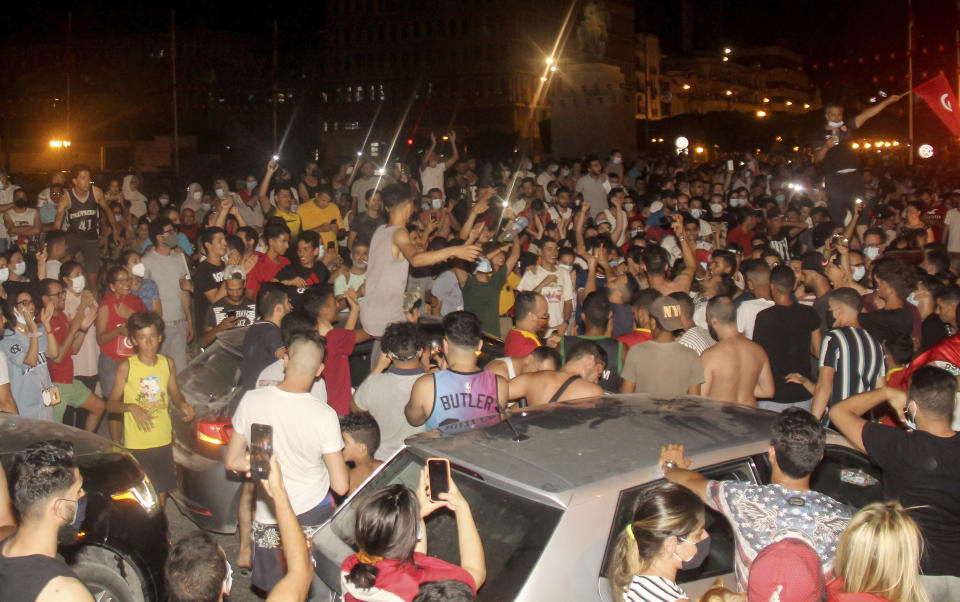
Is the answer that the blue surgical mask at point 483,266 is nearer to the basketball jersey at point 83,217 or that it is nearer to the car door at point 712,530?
the basketball jersey at point 83,217

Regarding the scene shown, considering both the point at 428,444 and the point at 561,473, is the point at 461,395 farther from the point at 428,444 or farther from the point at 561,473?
the point at 561,473

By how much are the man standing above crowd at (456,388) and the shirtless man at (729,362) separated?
184 cm

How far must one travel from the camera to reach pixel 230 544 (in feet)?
21.2

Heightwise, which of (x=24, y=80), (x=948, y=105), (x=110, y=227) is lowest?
(x=110, y=227)

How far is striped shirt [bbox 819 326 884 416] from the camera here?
6.30m

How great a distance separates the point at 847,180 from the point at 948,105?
3872 millimetres

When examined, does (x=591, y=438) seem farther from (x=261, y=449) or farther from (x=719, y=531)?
(x=261, y=449)

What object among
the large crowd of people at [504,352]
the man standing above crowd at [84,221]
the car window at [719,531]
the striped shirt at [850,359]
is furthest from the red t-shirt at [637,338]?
the man standing above crowd at [84,221]

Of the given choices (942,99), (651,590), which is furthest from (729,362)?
(942,99)

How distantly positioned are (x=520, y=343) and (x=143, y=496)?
2966 mm

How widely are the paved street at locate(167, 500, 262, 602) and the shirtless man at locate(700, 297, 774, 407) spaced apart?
3.37 m

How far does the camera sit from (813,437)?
3895mm

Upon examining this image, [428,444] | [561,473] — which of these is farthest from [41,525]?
[561,473]

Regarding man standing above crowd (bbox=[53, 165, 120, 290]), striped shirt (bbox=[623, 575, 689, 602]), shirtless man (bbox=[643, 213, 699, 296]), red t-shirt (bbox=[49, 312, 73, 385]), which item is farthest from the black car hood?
man standing above crowd (bbox=[53, 165, 120, 290])
